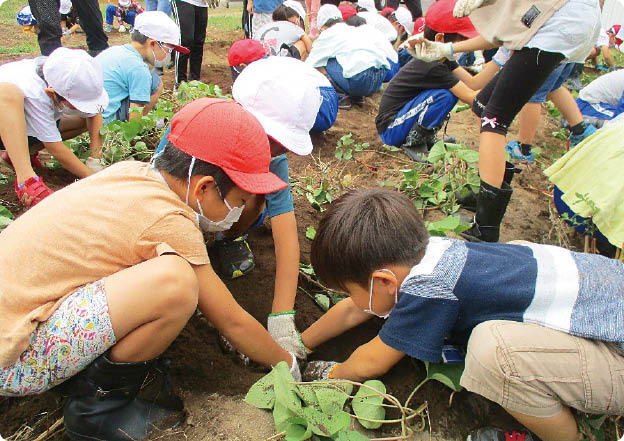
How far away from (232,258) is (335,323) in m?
0.65

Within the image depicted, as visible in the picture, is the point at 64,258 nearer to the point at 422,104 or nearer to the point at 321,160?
the point at 321,160

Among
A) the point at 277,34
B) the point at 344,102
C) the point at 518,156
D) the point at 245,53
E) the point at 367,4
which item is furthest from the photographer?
the point at 367,4

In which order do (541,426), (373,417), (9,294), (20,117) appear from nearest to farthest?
1. (9,294)
2. (541,426)
3. (373,417)
4. (20,117)

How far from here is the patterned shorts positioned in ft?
3.91

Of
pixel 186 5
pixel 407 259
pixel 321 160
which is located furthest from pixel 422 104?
pixel 186 5

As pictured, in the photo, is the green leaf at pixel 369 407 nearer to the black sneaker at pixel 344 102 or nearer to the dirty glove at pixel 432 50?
the dirty glove at pixel 432 50

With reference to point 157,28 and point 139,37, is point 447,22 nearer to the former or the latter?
point 157,28

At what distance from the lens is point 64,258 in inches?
48.4

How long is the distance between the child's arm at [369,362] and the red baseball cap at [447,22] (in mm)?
2410

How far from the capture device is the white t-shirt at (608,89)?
12.3 feet

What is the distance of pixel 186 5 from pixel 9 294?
4268 millimetres

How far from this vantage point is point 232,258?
2195 millimetres

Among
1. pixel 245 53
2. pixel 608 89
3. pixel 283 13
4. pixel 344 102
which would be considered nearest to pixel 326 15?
pixel 283 13

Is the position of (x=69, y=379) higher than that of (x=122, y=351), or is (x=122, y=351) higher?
(x=122, y=351)
